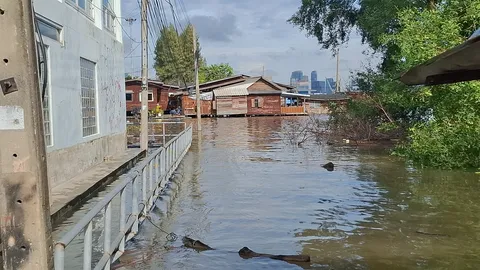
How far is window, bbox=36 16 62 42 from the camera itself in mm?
10794

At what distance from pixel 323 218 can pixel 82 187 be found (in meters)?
5.13

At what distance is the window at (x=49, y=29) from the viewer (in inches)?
425

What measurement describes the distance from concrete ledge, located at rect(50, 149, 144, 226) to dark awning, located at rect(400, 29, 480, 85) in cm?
623

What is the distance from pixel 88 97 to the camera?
15.0 meters

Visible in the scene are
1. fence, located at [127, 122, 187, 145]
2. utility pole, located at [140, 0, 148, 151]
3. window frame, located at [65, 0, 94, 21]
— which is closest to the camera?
window frame, located at [65, 0, 94, 21]

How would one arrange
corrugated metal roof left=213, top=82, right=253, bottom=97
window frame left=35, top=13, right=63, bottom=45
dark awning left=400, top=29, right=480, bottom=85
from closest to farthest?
dark awning left=400, top=29, right=480, bottom=85 < window frame left=35, top=13, right=63, bottom=45 < corrugated metal roof left=213, top=82, right=253, bottom=97

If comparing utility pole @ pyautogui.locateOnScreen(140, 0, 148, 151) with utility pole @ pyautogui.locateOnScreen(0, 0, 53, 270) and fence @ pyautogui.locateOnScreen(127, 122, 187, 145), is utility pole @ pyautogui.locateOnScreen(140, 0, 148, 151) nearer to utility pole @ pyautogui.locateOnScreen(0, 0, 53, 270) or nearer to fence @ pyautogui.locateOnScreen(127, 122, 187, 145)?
fence @ pyautogui.locateOnScreen(127, 122, 187, 145)

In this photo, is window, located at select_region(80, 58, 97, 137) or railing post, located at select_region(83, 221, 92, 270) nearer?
railing post, located at select_region(83, 221, 92, 270)

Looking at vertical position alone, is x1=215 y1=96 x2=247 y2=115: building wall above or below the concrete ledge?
above

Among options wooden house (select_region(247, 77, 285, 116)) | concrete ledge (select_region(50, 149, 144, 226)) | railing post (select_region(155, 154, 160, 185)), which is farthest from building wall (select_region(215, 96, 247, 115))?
railing post (select_region(155, 154, 160, 185))

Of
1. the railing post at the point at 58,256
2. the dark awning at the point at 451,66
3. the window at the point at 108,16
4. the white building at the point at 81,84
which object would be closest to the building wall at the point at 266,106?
the white building at the point at 81,84

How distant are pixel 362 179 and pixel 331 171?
1804mm

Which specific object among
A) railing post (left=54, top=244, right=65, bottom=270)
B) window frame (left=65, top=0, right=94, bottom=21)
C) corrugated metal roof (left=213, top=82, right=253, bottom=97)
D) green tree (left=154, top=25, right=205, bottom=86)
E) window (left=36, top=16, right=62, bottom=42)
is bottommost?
railing post (left=54, top=244, right=65, bottom=270)

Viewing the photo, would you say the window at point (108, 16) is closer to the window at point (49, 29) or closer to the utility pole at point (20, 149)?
the window at point (49, 29)
